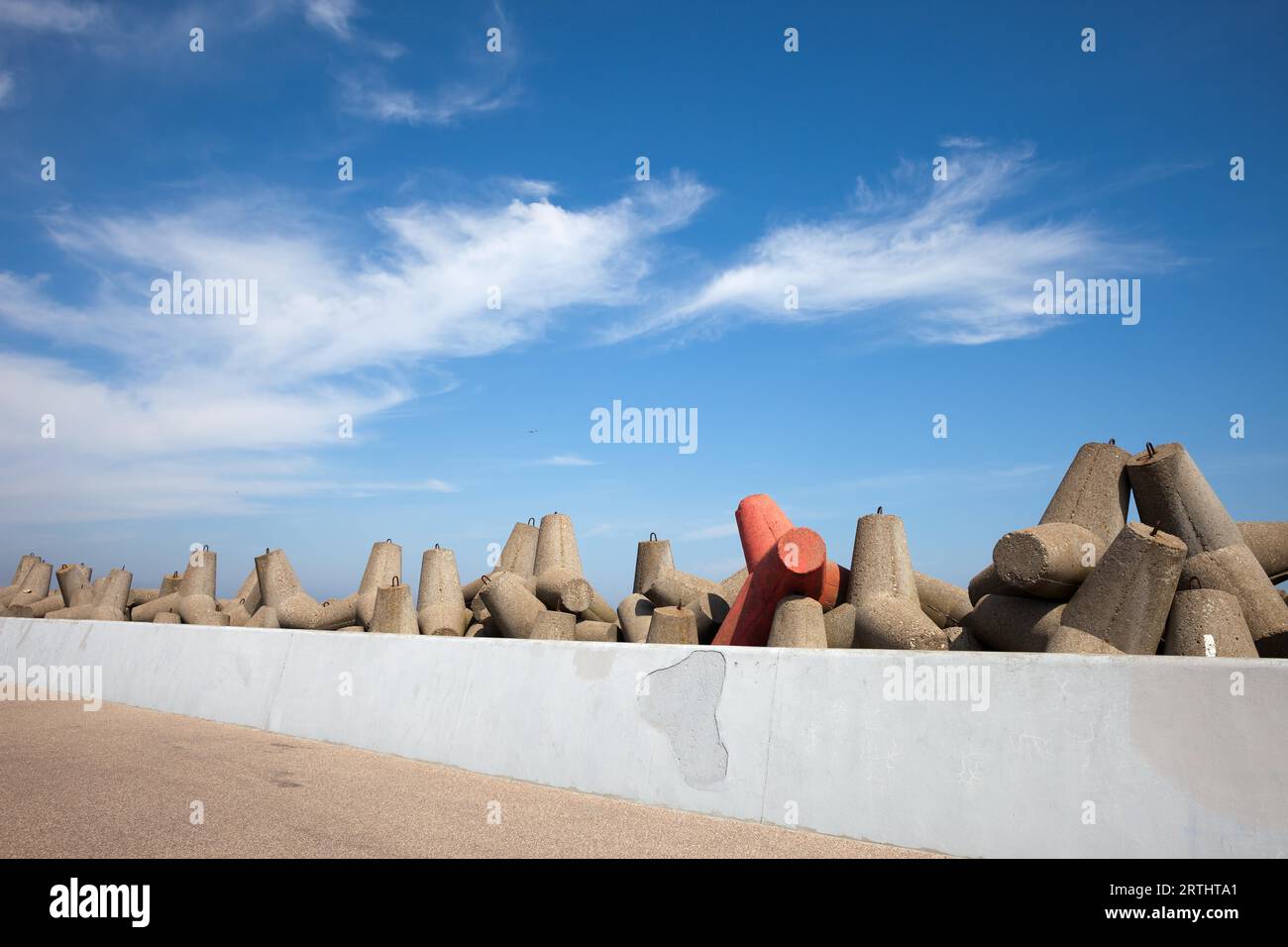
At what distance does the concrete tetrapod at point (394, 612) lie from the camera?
1127 cm

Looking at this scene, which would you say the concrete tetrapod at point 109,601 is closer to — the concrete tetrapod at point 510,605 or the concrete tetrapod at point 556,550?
the concrete tetrapod at point 556,550

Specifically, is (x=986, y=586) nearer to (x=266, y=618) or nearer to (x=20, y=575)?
(x=266, y=618)

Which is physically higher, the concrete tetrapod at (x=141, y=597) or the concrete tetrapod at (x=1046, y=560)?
the concrete tetrapod at (x=1046, y=560)

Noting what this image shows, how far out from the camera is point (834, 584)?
9578mm

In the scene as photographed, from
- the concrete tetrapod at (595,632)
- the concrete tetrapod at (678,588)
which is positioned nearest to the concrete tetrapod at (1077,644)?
the concrete tetrapod at (678,588)

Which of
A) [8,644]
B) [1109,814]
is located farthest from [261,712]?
[1109,814]

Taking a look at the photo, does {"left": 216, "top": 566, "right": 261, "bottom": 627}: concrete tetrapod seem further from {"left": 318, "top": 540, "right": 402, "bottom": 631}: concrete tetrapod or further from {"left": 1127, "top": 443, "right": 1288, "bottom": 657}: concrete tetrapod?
{"left": 1127, "top": 443, "right": 1288, "bottom": 657}: concrete tetrapod

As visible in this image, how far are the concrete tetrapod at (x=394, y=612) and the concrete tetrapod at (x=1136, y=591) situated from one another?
24.0 ft

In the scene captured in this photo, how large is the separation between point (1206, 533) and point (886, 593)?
8.63 ft

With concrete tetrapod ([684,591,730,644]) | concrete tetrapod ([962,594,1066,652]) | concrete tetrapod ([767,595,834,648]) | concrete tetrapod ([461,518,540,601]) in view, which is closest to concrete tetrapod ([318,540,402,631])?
concrete tetrapod ([461,518,540,601])

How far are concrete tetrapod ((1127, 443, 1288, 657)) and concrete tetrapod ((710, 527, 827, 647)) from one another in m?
2.81

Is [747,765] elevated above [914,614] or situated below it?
below
